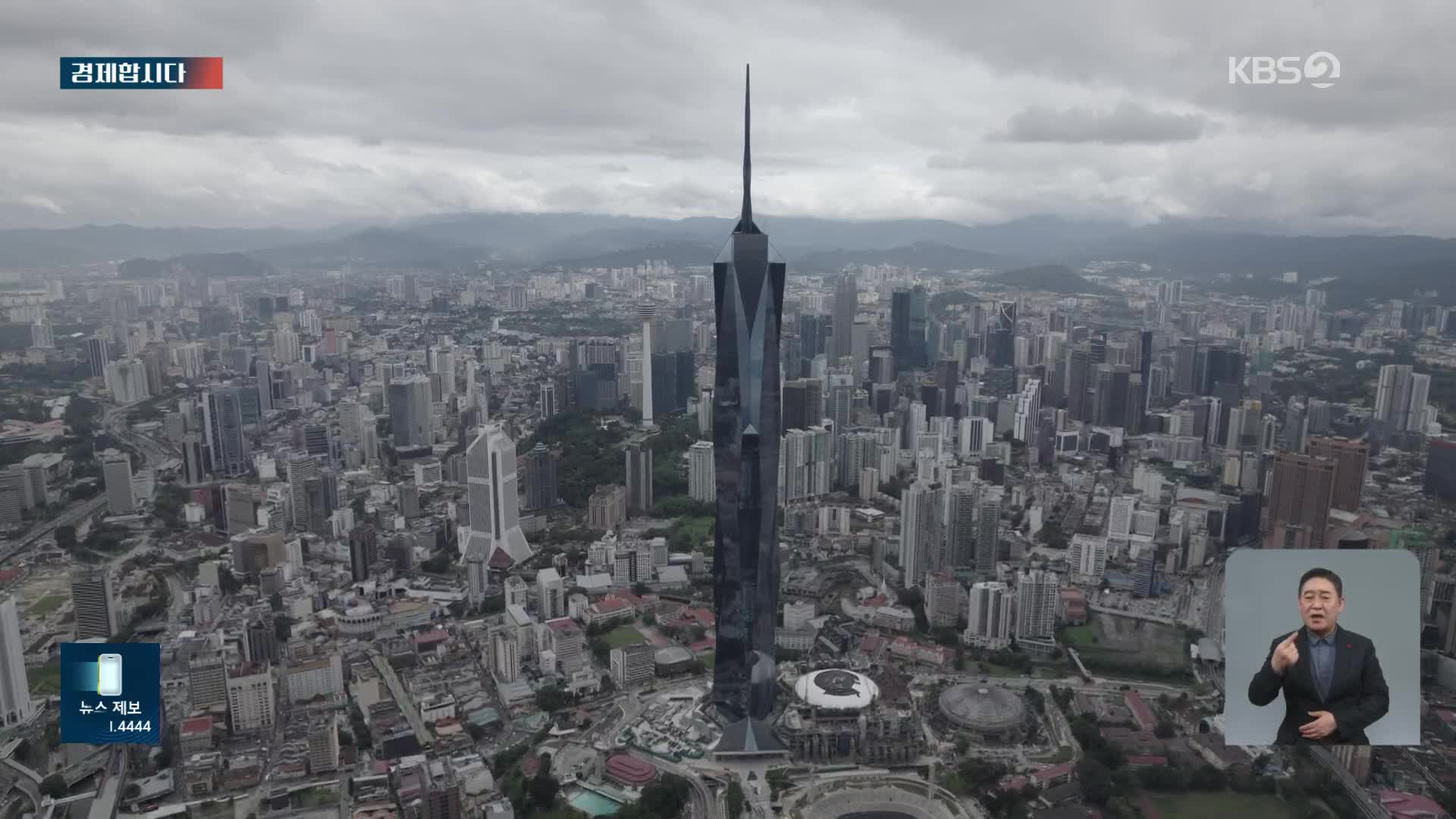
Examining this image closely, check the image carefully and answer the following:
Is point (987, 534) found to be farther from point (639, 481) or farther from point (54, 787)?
point (54, 787)

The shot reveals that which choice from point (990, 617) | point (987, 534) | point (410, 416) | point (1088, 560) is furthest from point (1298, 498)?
point (410, 416)

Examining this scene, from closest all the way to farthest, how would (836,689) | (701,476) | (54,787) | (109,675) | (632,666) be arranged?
(109,675)
(54,787)
(836,689)
(632,666)
(701,476)

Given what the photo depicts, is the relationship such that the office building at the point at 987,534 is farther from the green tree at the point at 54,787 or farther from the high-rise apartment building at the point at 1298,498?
the green tree at the point at 54,787

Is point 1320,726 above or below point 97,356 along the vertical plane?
below

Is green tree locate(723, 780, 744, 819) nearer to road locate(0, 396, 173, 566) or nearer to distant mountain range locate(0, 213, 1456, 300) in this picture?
distant mountain range locate(0, 213, 1456, 300)

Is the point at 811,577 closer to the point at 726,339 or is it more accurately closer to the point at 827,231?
the point at 726,339

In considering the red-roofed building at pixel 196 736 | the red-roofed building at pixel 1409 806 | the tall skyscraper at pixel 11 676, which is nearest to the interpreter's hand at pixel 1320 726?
the red-roofed building at pixel 1409 806

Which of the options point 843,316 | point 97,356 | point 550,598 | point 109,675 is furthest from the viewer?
point 843,316

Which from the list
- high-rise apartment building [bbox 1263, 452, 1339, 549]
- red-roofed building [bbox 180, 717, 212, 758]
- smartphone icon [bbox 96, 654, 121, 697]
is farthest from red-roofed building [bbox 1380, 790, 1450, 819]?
red-roofed building [bbox 180, 717, 212, 758]

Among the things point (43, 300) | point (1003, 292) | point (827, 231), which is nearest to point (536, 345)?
point (827, 231)
